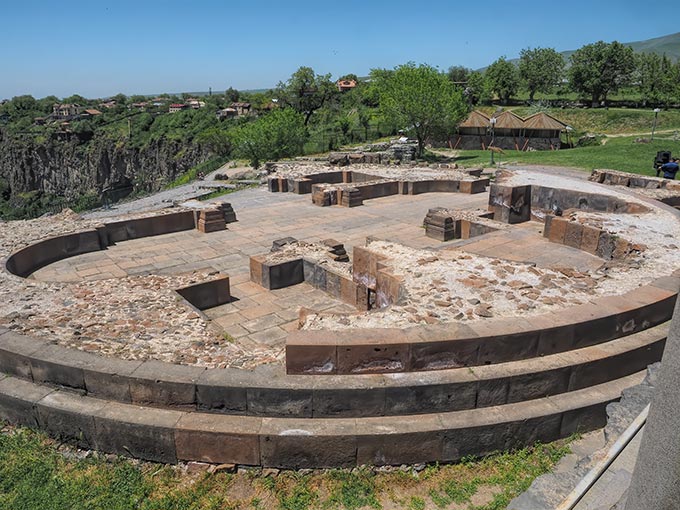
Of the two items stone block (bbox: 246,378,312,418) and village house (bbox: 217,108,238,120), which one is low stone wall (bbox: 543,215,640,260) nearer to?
stone block (bbox: 246,378,312,418)

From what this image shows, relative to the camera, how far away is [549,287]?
6.36 m

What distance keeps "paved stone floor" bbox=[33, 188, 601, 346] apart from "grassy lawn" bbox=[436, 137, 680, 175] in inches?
349

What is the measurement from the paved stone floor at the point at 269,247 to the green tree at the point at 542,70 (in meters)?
48.7

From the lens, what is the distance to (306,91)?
174 feet

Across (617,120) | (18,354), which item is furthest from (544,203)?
(617,120)

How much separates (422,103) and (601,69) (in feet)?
112

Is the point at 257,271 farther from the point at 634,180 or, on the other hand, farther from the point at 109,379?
the point at 634,180

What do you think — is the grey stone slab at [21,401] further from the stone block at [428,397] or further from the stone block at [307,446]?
the stone block at [428,397]

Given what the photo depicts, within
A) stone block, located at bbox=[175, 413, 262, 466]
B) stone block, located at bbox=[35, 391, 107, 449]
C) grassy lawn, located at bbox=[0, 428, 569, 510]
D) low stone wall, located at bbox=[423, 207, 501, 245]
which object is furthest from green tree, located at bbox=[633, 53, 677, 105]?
stone block, located at bbox=[35, 391, 107, 449]

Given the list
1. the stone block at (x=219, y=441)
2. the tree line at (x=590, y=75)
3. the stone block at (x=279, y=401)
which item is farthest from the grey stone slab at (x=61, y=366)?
the tree line at (x=590, y=75)

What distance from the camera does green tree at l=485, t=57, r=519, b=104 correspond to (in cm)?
5691

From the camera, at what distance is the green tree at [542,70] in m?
56.6

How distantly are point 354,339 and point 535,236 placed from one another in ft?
23.5

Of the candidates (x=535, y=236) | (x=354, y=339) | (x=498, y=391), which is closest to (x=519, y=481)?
(x=498, y=391)
